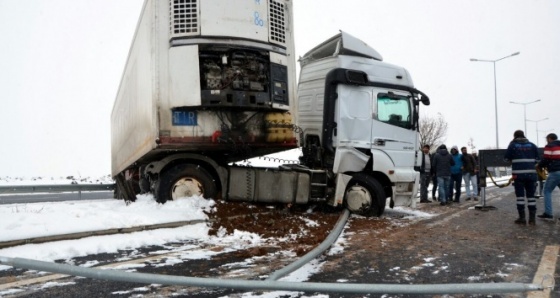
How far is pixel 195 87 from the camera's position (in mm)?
6473

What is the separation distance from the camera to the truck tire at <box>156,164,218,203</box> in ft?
23.2

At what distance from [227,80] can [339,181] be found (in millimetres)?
3003

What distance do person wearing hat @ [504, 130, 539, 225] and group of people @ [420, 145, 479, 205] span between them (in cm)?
447

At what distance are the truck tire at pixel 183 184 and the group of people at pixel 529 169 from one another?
5.47m

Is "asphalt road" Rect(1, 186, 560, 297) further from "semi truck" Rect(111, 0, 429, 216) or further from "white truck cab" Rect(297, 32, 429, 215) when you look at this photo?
Result: "semi truck" Rect(111, 0, 429, 216)

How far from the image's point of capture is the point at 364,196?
8.41 metres

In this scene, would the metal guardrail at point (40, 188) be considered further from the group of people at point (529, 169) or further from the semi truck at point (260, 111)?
the group of people at point (529, 169)

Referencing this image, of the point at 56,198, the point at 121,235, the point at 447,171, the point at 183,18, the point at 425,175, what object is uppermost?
the point at 183,18

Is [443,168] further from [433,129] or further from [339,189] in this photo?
[433,129]

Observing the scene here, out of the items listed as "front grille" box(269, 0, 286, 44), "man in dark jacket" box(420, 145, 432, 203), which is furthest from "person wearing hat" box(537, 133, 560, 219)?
"front grille" box(269, 0, 286, 44)

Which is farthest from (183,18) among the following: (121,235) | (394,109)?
(394,109)

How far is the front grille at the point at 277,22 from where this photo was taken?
7.10 meters

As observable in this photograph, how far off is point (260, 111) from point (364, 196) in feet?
9.29

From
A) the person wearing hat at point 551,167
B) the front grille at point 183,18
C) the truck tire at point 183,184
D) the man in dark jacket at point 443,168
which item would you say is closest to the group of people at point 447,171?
the man in dark jacket at point 443,168
